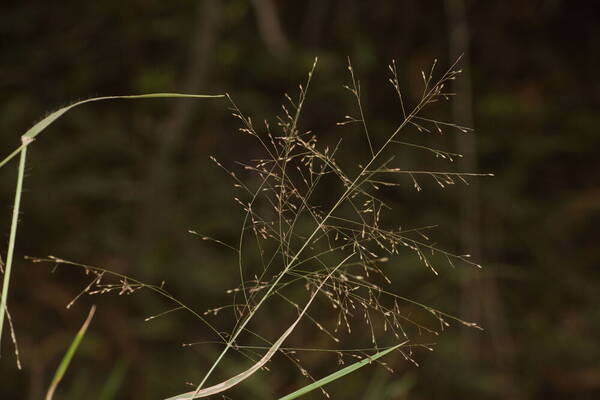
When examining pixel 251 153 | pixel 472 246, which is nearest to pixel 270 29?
pixel 251 153

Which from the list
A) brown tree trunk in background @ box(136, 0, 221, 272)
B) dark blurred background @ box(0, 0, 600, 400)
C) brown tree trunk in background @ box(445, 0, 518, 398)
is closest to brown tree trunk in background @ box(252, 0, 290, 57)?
dark blurred background @ box(0, 0, 600, 400)

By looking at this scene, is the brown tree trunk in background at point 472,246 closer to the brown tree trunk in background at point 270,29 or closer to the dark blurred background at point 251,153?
the dark blurred background at point 251,153

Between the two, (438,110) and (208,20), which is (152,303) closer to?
(208,20)

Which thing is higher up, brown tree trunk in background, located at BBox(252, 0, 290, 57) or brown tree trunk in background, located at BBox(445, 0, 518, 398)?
brown tree trunk in background, located at BBox(252, 0, 290, 57)

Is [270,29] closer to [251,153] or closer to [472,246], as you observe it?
[251,153]

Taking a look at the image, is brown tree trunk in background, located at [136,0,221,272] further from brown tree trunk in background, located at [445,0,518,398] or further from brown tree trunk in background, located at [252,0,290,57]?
brown tree trunk in background, located at [445,0,518,398]

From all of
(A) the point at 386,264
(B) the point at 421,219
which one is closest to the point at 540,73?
(B) the point at 421,219

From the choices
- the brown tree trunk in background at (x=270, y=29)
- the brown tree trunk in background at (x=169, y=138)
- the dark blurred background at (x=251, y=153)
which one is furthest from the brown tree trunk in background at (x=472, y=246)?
the brown tree trunk in background at (x=169, y=138)

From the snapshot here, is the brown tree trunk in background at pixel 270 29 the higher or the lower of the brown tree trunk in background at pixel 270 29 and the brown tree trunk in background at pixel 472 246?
the higher

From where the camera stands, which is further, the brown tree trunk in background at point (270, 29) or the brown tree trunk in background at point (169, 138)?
the brown tree trunk in background at point (270, 29)
